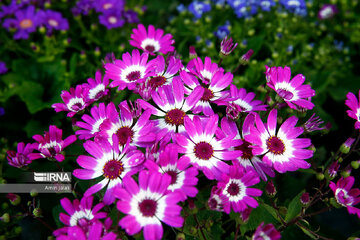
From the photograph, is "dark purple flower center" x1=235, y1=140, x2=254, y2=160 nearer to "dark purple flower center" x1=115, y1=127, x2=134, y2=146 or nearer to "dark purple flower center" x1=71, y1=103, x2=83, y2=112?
"dark purple flower center" x1=115, y1=127, x2=134, y2=146

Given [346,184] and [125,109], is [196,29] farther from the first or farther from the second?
[346,184]

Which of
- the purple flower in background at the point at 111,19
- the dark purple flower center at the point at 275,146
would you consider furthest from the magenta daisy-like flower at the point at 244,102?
the purple flower in background at the point at 111,19

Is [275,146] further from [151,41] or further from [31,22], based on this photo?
[31,22]

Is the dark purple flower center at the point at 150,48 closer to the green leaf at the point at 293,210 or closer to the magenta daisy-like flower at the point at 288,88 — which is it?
the magenta daisy-like flower at the point at 288,88

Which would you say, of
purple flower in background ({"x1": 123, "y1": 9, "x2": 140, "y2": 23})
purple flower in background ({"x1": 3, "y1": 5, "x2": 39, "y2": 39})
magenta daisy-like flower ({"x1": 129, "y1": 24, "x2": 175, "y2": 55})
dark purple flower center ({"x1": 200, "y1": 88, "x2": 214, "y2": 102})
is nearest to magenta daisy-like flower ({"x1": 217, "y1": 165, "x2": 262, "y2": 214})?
dark purple flower center ({"x1": 200, "y1": 88, "x2": 214, "y2": 102})

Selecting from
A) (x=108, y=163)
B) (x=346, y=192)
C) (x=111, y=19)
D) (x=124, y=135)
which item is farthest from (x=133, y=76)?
(x=111, y=19)

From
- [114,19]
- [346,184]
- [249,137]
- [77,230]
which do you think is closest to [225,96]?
[249,137]

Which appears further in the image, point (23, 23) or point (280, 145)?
point (23, 23)
